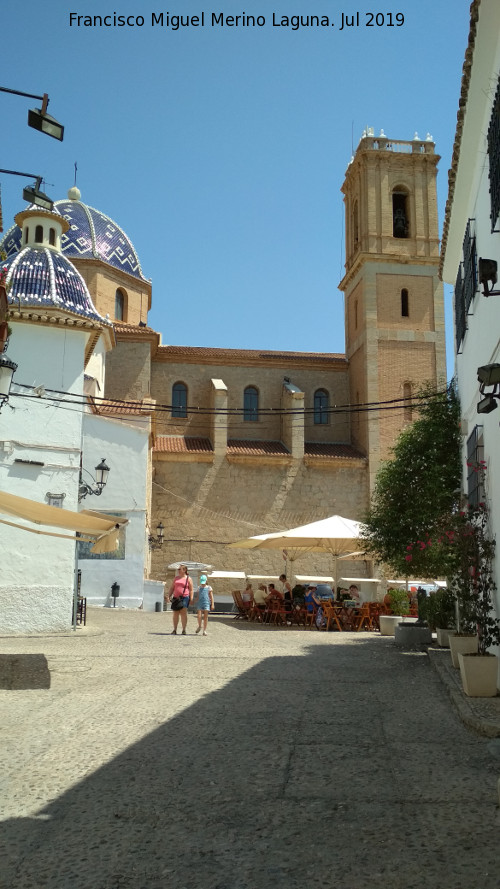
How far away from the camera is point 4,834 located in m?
4.14

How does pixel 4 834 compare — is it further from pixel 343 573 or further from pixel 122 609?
pixel 343 573

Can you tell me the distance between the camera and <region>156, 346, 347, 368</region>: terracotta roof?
36281mm

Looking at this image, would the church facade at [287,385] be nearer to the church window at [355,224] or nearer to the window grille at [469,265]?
the church window at [355,224]

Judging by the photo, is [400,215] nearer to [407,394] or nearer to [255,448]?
[407,394]

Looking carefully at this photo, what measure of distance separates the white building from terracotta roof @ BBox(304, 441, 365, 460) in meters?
22.3

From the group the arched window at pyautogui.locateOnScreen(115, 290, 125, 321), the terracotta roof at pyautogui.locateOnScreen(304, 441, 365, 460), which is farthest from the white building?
the arched window at pyautogui.locateOnScreen(115, 290, 125, 321)

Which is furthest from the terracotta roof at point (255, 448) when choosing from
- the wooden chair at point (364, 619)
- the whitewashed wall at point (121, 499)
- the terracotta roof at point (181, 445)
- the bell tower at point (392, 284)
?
the wooden chair at point (364, 619)

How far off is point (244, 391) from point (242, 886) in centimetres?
3368

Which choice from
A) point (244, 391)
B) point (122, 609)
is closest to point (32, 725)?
point (122, 609)

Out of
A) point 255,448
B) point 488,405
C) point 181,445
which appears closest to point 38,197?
point 488,405

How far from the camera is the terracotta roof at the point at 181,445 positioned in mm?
33250

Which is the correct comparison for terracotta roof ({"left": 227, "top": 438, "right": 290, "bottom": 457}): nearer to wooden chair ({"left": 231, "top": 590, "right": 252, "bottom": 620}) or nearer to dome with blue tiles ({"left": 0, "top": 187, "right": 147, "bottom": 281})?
dome with blue tiles ({"left": 0, "top": 187, "right": 147, "bottom": 281})

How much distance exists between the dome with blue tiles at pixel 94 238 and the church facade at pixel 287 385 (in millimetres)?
60

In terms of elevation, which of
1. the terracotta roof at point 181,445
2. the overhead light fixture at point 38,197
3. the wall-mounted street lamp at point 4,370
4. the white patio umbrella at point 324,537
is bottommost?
the white patio umbrella at point 324,537
